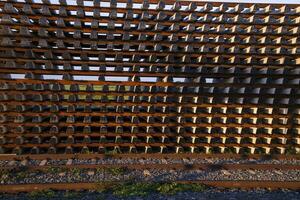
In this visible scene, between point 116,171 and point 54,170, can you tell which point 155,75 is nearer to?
point 116,171

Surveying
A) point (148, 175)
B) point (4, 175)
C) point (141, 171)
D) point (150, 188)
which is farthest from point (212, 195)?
point (4, 175)

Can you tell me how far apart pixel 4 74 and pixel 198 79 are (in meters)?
5.30

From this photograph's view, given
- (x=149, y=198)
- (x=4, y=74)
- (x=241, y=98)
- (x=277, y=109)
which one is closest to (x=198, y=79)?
(x=241, y=98)

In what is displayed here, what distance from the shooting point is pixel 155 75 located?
7.20 metres

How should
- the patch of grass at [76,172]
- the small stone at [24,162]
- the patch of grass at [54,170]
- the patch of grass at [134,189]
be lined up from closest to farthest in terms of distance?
the patch of grass at [134,189] → the patch of grass at [76,172] → the patch of grass at [54,170] → the small stone at [24,162]

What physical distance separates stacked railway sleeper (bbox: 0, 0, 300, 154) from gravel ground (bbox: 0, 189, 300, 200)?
2.22 m

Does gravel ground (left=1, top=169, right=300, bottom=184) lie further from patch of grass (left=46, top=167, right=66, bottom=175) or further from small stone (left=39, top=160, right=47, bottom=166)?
small stone (left=39, top=160, right=47, bottom=166)

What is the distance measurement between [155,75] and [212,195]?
3514 mm

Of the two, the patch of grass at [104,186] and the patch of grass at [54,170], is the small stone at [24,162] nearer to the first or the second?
the patch of grass at [54,170]

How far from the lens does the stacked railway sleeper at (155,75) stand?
6.77m

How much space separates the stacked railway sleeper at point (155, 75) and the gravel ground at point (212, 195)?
222 centimetres

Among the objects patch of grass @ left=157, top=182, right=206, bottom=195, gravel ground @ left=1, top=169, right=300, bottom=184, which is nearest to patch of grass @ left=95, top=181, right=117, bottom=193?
gravel ground @ left=1, top=169, right=300, bottom=184

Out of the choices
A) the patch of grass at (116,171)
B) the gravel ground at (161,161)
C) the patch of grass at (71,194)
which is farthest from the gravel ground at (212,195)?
the gravel ground at (161,161)

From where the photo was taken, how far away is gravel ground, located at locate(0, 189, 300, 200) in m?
4.81
